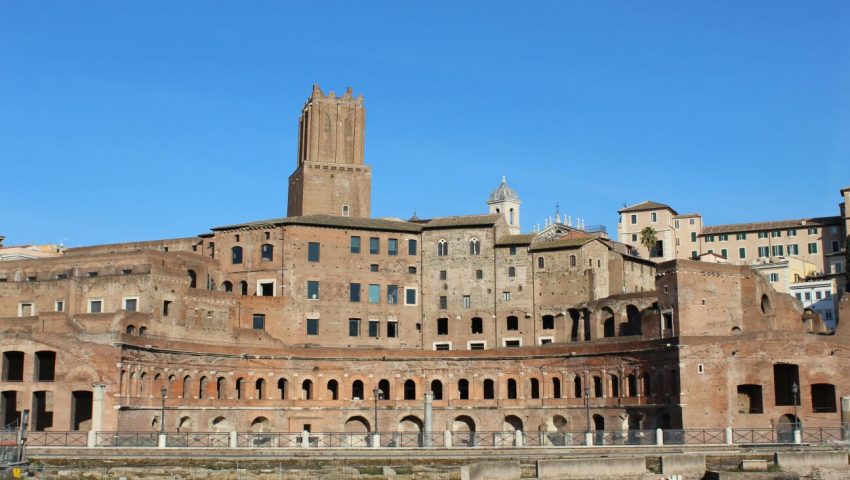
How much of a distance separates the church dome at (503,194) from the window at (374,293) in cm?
5415

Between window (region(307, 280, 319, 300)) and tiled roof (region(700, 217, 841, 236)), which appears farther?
tiled roof (region(700, 217, 841, 236))

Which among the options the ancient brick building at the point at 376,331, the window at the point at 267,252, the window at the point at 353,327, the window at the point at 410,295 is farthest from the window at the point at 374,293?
the window at the point at 267,252

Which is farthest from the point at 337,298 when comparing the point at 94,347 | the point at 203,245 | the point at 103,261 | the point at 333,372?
the point at 94,347

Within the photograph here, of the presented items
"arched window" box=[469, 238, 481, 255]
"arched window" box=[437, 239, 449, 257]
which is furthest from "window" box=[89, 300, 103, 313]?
"arched window" box=[469, 238, 481, 255]

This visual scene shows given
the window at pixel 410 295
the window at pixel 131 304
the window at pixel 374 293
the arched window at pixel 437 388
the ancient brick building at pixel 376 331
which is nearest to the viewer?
the ancient brick building at pixel 376 331

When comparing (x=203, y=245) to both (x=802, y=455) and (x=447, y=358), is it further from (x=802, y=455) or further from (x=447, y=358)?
(x=802, y=455)

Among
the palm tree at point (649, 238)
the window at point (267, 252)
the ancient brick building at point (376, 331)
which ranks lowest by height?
the ancient brick building at point (376, 331)

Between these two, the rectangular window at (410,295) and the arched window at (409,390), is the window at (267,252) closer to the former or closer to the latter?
the rectangular window at (410,295)

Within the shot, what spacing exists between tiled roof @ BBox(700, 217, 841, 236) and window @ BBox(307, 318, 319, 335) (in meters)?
50.8

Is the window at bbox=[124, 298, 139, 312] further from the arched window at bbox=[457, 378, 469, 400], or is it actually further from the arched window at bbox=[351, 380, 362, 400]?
the arched window at bbox=[457, 378, 469, 400]

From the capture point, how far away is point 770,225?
113 m

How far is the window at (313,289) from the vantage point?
266 feet

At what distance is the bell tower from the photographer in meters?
88.9

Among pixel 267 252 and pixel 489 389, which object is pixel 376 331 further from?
pixel 267 252
